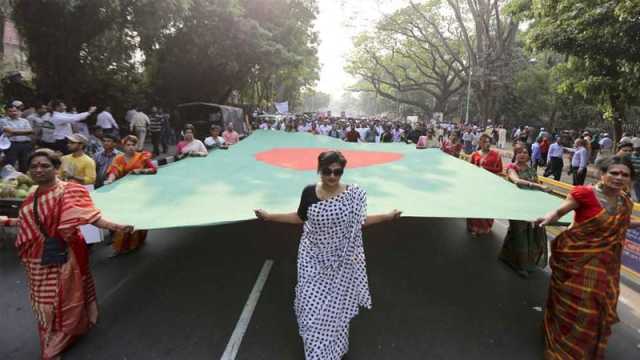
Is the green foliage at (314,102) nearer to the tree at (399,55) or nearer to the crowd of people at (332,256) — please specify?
the tree at (399,55)

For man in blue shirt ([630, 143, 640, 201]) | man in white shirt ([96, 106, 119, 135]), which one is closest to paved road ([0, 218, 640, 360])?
man in blue shirt ([630, 143, 640, 201])

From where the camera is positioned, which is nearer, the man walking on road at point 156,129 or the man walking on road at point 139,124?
the man walking on road at point 139,124

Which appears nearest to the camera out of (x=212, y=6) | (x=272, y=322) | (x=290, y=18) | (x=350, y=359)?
(x=350, y=359)

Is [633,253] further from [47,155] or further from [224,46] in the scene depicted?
[224,46]

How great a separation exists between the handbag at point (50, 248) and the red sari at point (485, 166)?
19.0ft

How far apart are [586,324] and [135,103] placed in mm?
20832

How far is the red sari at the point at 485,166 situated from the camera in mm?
6699


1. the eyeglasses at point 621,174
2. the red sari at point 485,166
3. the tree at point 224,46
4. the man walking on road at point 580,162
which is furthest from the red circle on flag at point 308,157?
the tree at point 224,46

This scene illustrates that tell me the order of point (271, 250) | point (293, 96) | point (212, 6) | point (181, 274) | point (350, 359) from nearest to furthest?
point (350, 359) < point (181, 274) < point (271, 250) < point (212, 6) < point (293, 96)

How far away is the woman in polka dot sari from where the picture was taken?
10.5 feet

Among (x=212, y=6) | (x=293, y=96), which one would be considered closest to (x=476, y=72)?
(x=212, y=6)

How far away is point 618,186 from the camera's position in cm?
329

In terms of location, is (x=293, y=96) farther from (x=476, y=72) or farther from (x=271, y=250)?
(x=271, y=250)

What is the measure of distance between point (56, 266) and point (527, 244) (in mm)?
5113
